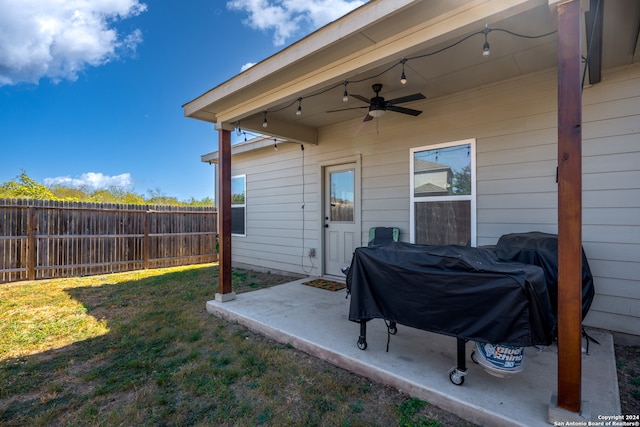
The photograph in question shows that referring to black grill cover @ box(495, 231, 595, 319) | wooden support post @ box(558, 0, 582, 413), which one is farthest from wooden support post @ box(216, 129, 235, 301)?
wooden support post @ box(558, 0, 582, 413)

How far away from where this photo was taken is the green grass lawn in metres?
1.86

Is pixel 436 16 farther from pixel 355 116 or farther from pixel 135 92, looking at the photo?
pixel 135 92

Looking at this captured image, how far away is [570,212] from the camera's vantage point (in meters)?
1.56

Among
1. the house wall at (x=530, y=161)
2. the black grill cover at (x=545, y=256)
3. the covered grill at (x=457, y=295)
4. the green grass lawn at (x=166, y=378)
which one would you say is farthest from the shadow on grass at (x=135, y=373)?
the house wall at (x=530, y=161)

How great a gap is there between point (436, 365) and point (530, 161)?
7.89 feet

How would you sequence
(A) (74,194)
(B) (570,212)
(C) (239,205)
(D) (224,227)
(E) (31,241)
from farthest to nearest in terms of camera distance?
(A) (74,194) < (C) (239,205) < (E) (31,241) < (D) (224,227) < (B) (570,212)

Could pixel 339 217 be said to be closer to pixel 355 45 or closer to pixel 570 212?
pixel 355 45

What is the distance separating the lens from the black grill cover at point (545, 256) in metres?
2.27

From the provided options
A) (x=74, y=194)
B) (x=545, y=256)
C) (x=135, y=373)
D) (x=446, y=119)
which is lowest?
(x=135, y=373)

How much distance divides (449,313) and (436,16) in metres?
2.06

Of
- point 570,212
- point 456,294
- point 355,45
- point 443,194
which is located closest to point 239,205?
point 443,194

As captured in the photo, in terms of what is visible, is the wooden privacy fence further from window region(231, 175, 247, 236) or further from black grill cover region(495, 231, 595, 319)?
black grill cover region(495, 231, 595, 319)

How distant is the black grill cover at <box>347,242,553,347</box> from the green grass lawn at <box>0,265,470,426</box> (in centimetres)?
55

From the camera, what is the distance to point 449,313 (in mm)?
1899
